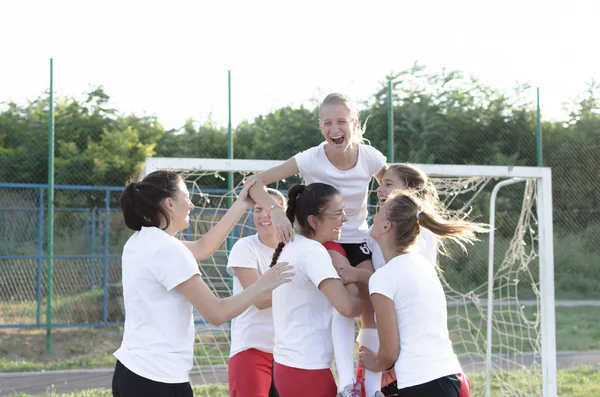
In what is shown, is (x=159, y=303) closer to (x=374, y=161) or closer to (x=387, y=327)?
(x=387, y=327)

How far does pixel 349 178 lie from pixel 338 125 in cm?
24

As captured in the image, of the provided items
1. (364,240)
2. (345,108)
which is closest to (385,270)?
(364,240)

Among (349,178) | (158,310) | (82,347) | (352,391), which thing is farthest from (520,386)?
(158,310)

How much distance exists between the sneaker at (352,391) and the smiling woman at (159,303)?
0.48 meters

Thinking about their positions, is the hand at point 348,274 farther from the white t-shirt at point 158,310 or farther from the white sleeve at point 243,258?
the white sleeve at point 243,258

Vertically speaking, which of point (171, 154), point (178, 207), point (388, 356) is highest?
point (171, 154)

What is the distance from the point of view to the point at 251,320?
3715 millimetres

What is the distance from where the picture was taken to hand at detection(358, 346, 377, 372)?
3010 mm

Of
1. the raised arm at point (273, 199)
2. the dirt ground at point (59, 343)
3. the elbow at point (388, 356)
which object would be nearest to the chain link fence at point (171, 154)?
the dirt ground at point (59, 343)

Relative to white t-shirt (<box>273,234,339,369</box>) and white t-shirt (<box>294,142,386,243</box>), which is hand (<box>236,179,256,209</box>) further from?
white t-shirt (<box>273,234,339,369</box>)

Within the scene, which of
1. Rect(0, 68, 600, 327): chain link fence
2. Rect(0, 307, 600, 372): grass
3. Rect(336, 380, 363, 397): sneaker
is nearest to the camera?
Rect(336, 380, 363, 397): sneaker

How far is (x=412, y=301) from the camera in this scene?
9.32ft

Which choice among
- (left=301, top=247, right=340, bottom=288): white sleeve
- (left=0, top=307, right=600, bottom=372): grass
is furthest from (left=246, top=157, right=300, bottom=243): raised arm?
(left=0, top=307, right=600, bottom=372): grass

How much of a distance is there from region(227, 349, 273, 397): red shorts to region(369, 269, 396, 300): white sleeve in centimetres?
101
